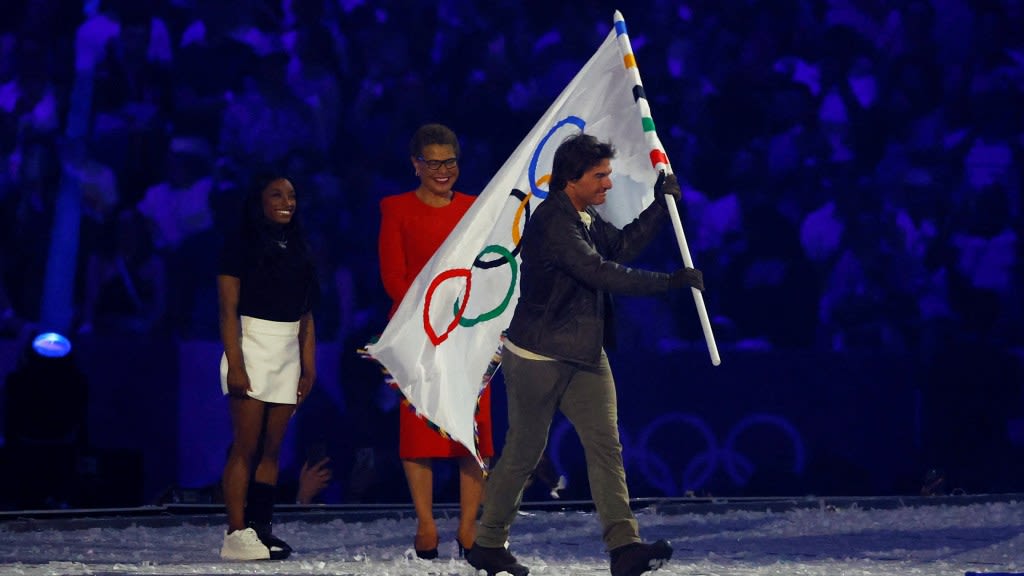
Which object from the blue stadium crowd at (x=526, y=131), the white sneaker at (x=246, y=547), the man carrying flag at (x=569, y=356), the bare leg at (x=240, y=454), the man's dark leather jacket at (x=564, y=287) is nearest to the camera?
the man's dark leather jacket at (x=564, y=287)

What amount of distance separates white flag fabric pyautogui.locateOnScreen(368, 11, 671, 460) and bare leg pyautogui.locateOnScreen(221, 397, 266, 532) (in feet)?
2.56

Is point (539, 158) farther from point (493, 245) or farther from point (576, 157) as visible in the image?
point (576, 157)

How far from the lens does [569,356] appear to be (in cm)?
461

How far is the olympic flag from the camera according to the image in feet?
17.4

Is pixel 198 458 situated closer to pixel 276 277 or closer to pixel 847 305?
pixel 276 277

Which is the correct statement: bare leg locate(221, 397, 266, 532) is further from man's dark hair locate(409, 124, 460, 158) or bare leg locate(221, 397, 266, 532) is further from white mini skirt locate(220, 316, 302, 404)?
man's dark hair locate(409, 124, 460, 158)

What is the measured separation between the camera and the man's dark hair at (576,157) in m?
4.67

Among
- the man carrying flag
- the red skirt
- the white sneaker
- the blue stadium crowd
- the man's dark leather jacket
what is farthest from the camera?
the blue stadium crowd

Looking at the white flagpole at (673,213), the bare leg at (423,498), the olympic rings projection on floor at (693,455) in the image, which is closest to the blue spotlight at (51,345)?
the olympic rings projection on floor at (693,455)

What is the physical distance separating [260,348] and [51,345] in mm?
2622

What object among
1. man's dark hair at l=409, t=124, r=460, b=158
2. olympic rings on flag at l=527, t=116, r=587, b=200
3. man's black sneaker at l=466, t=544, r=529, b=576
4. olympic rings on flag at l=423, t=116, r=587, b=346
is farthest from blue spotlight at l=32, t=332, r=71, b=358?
man's black sneaker at l=466, t=544, r=529, b=576

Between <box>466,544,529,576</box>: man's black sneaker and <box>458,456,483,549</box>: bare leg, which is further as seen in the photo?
<box>458,456,483,549</box>: bare leg

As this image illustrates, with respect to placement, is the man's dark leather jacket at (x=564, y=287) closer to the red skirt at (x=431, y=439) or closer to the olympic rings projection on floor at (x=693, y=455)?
the red skirt at (x=431, y=439)

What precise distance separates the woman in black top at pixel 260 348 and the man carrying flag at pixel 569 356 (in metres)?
1.36
